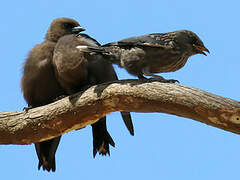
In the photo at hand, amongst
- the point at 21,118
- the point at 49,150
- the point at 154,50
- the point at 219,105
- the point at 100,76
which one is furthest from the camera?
the point at 49,150

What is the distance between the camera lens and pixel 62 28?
5793 millimetres

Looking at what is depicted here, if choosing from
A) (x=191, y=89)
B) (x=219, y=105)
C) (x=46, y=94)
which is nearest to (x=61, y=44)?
(x=46, y=94)

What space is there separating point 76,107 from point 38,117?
548mm

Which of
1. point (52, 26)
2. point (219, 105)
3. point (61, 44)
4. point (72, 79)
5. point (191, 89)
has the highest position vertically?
point (52, 26)

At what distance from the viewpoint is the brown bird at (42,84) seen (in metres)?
5.25

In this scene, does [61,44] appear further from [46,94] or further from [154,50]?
[154,50]

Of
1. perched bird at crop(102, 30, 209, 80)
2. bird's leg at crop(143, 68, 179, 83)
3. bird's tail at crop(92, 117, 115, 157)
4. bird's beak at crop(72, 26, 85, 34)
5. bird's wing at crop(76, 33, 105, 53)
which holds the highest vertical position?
bird's beak at crop(72, 26, 85, 34)

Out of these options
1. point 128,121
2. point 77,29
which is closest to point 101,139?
point 128,121

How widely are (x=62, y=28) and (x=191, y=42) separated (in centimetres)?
216

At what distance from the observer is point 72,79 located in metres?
4.89

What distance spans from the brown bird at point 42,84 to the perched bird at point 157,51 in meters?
1.18

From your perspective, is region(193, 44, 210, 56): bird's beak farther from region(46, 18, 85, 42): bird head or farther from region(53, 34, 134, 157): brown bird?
region(46, 18, 85, 42): bird head

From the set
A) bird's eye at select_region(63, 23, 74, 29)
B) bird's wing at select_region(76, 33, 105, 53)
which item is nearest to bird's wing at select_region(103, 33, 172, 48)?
bird's wing at select_region(76, 33, 105, 53)

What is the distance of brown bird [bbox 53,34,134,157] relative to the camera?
482 cm
